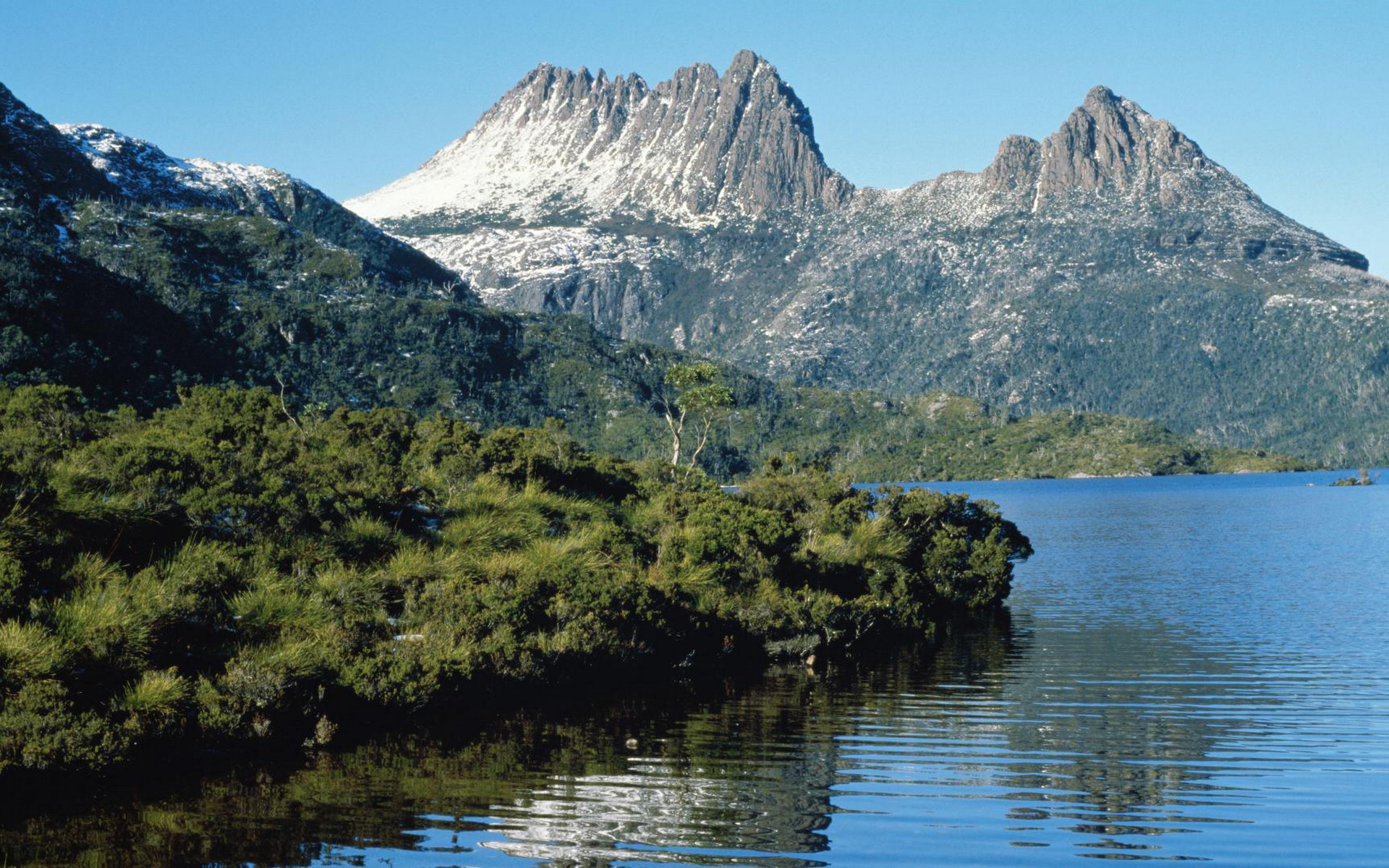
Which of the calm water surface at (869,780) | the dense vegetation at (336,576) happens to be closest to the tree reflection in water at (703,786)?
the calm water surface at (869,780)

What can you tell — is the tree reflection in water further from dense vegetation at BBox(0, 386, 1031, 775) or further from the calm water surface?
dense vegetation at BBox(0, 386, 1031, 775)

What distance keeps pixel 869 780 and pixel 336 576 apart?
1304 cm

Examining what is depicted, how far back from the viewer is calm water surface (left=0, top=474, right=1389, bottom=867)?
16516mm

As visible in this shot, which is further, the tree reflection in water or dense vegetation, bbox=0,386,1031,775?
dense vegetation, bbox=0,386,1031,775

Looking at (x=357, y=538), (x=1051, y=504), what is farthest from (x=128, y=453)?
(x=1051, y=504)

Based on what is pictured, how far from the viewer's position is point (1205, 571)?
7125 centimetres

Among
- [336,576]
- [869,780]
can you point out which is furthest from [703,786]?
[336,576]

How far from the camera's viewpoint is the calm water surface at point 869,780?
16516 mm

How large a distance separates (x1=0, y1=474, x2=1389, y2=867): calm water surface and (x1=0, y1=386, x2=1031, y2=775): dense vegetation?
Result: 1528 mm

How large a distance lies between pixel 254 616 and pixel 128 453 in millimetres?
5894

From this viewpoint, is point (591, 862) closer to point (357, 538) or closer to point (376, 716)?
point (376, 716)

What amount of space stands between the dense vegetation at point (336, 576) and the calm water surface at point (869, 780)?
1.53 metres

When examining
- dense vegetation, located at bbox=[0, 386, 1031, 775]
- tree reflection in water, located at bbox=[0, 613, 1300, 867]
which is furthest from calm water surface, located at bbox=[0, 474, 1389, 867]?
dense vegetation, located at bbox=[0, 386, 1031, 775]

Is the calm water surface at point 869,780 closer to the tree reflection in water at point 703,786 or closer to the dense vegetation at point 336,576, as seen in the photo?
the tree reflection in water at point 703,786
